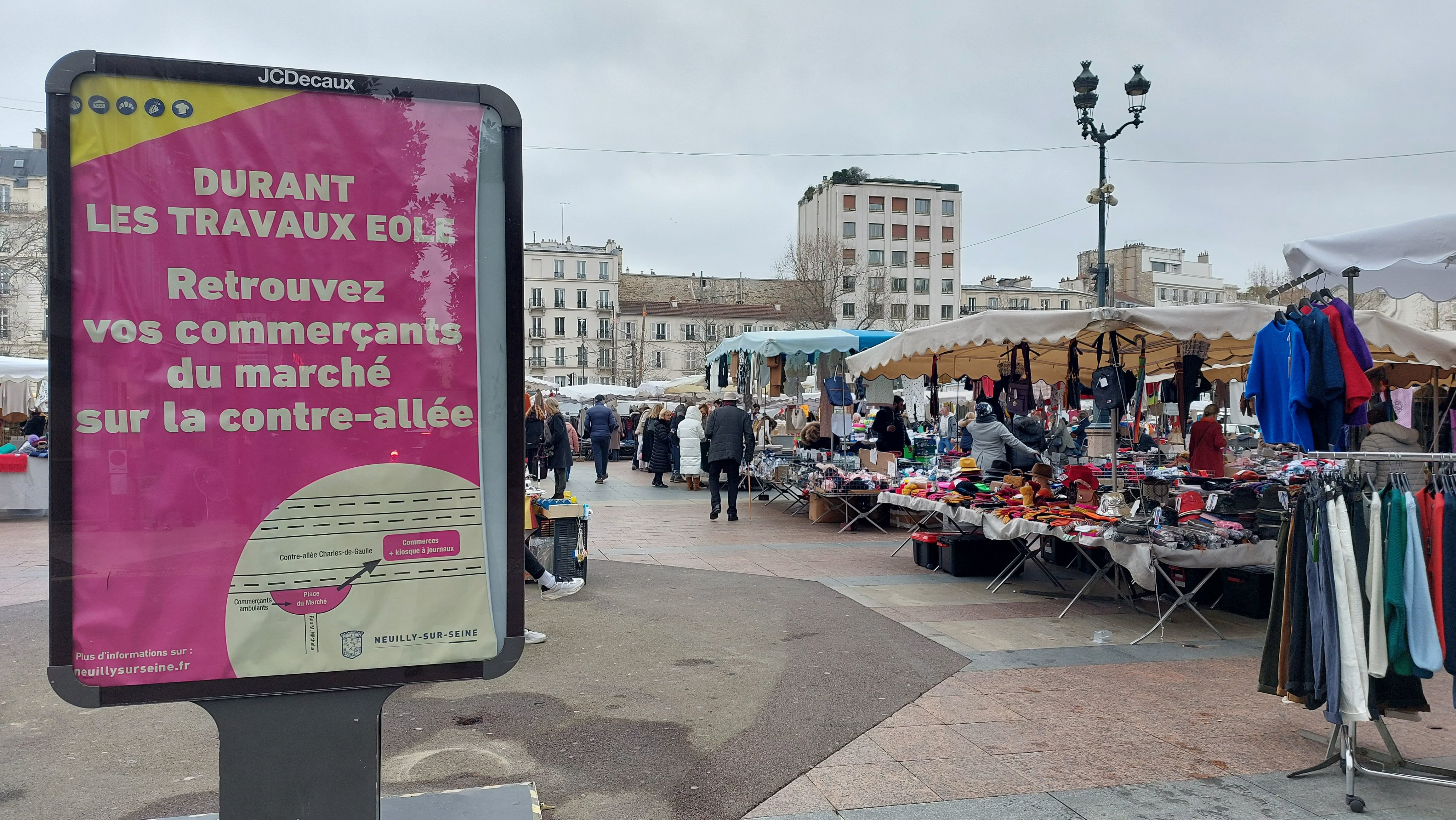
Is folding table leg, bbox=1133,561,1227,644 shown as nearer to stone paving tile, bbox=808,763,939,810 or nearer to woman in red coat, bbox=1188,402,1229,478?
stone paving tile, bbox=808,763,939,810

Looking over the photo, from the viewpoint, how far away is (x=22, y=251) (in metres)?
34.2

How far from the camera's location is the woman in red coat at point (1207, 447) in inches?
483

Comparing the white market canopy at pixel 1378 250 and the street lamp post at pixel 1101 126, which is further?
the street lamp post at pixel 1101 126

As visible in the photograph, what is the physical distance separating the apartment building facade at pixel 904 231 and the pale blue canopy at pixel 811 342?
5967 centimetres

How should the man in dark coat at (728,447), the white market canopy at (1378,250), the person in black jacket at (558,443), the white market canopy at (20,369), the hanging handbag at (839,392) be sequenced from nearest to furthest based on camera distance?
the white market canopy at (1378,250) < the man in dark coat at (728,447) < the hanging handbag at (839,392) < the white market canopy at (20,369) < the person in black jacket at (558,443)

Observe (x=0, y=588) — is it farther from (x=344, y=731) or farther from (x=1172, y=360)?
(x=1172, y=360)

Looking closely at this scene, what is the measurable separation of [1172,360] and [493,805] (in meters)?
9.64

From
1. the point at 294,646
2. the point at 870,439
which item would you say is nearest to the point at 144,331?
the point at 294,646

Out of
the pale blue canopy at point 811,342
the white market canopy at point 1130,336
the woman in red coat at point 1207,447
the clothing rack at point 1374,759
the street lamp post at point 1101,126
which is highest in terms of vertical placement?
the street lamp post at point 1101,126

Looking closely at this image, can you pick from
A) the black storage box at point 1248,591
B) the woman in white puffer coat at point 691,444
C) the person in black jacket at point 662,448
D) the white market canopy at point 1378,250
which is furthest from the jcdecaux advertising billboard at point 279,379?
the person in black jacket at point 662,448

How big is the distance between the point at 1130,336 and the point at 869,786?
668cm

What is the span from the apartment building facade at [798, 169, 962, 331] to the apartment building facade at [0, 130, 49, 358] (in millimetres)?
51490

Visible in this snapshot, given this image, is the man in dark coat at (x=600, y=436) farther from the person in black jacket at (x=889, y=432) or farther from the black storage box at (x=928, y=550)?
the black storage box at (x=928, y=550)

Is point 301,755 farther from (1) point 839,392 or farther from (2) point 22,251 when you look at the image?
(2) point 22,251
